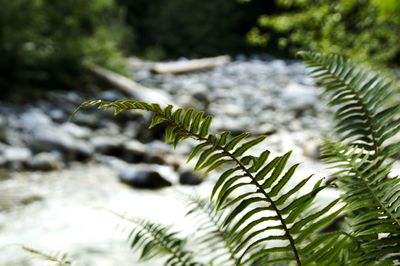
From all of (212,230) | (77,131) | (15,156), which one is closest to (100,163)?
(15,156)

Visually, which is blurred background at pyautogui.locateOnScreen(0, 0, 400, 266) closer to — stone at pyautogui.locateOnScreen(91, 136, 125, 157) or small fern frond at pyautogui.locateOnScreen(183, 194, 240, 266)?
stone at pyautogui.locateOnScreen(91, 136, 125, 157)

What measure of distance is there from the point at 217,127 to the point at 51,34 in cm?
312

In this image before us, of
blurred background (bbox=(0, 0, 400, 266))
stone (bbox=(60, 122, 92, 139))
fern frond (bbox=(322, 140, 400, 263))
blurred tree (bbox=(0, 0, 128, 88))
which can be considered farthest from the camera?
blurred tree (bbox=(0, 0, 128, 88))

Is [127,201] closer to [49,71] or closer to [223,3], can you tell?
[49,71]

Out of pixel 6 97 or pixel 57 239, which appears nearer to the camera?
pixel 57 239

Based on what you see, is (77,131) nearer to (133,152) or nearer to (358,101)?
(133,152)

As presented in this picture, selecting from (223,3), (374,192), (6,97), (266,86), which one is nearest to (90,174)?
(6,97)

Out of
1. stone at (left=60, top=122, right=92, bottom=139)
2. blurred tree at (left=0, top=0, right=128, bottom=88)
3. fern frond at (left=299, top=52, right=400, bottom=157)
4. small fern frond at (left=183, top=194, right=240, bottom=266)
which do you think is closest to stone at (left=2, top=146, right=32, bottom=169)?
stone at (left=60, top=122, right=92, bottom=139)

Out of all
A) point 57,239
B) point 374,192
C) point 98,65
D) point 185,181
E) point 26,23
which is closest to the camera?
point 374,192

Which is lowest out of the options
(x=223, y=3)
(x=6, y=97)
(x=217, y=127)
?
(x=217, y=127)

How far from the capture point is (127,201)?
3.44 meters

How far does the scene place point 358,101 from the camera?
1.20m

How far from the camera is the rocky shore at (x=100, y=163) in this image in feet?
9.20

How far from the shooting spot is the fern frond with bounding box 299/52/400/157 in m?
1.16
